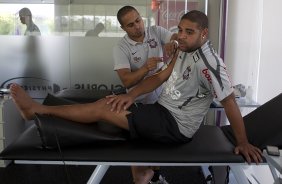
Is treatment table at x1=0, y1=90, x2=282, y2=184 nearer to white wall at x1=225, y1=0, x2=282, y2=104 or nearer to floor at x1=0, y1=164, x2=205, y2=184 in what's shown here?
white wall at x1=225, y1=0, x2=282, y2=104

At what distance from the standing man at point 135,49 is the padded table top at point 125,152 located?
58 centimetres

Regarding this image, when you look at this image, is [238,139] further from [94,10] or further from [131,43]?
[94,10]

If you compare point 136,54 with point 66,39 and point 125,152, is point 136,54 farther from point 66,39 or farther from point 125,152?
point 66,39

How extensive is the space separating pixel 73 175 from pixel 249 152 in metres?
1.62

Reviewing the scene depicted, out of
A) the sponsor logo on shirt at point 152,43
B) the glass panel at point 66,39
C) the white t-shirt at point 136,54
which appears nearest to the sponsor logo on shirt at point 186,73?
the white t-shirt at point 136,54

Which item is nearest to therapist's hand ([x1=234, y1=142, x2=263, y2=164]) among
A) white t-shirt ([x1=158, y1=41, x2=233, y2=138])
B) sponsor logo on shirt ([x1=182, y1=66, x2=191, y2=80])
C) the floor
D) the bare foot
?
white t-shirt ([x1=158, y1=41, x2=233, y2=138])

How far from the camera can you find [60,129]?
1.42 metres

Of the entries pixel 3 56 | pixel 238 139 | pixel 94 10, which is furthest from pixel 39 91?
pixel 238 139

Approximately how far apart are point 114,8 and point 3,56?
46.5 inches

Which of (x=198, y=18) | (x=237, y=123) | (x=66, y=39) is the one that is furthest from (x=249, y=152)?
(x=66, y=39)

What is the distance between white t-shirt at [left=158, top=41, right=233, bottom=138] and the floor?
3.60 feet

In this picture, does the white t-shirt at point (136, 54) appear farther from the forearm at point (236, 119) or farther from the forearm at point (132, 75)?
the forearm at point (236, 119)

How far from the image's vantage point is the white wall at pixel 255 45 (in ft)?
7.13

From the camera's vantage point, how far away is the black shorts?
1.55 m
